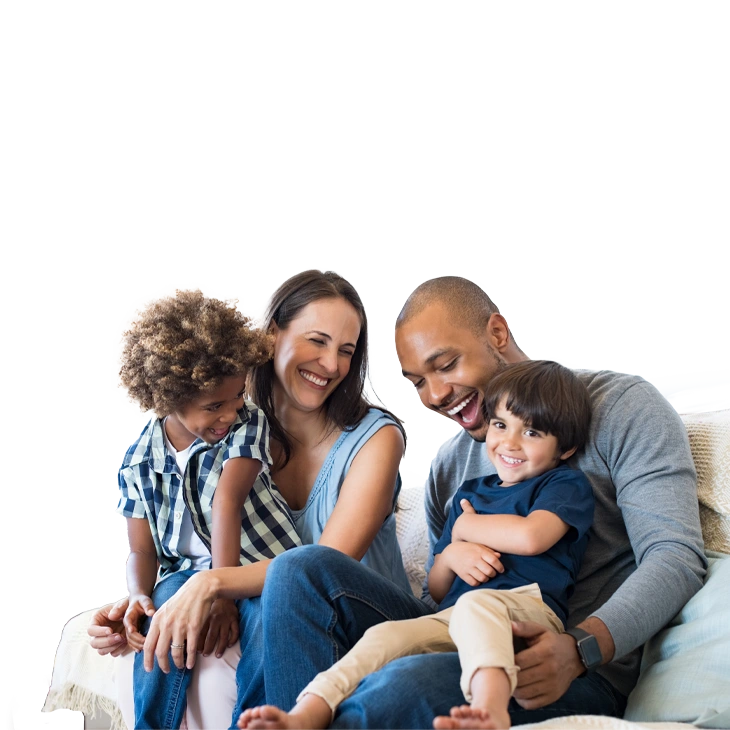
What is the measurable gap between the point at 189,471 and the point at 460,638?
2.63 ft

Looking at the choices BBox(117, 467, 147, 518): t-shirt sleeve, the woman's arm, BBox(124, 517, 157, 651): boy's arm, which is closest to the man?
the woman's arm

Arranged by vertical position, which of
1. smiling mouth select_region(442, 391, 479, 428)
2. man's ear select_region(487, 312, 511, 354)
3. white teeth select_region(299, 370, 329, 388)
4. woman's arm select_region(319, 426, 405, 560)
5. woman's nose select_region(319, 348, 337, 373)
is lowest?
woman's arm select_region(319, 426, 405, 560)

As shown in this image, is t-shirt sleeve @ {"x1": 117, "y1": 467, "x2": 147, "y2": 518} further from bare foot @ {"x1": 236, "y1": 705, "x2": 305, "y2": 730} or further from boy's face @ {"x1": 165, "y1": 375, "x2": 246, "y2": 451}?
bare foot @ {"x1": 236, "y1": 705, "x2": 305, "y2": 730}

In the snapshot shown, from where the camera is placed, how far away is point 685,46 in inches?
100.0

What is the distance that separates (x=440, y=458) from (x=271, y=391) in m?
0.44

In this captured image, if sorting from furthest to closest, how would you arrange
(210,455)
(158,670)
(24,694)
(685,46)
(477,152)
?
(477,152), (685,46), (24,694), (210,455), (158,670)

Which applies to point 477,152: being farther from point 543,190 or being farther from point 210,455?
point 210,455

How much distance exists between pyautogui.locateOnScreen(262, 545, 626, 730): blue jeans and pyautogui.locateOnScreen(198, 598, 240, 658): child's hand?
9.1 inches

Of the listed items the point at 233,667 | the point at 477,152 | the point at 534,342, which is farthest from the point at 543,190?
the point at 233,667

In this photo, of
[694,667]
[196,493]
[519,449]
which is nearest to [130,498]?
[196,493]

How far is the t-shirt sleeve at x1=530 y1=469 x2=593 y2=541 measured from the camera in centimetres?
147

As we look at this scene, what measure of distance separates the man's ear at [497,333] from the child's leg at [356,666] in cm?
72

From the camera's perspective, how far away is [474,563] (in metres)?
1.50

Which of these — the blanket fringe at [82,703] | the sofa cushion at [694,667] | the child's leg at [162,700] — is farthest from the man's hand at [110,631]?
the sofa cushion at [694,667]
